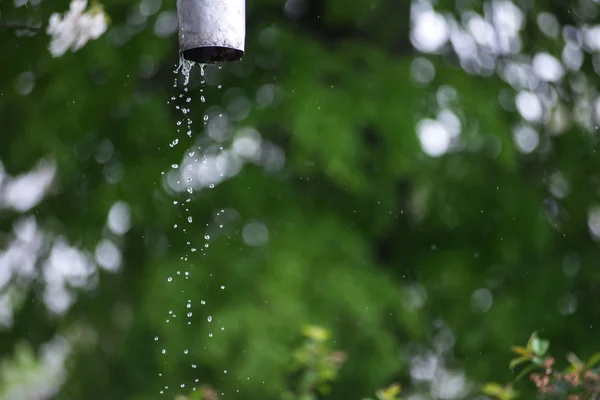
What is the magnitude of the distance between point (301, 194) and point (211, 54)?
113 inches

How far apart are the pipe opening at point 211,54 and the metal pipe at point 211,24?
0.05 metres

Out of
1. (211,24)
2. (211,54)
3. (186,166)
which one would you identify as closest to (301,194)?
(186,166)

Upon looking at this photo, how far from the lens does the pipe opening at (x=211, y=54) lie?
7.43 ft

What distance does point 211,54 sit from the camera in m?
2.29

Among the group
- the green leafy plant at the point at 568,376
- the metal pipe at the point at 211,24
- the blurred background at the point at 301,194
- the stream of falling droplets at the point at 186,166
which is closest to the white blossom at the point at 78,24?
the blurred background at the point at 301,194

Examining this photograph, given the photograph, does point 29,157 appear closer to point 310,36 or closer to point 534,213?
point 310,36

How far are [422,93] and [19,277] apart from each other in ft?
9.05

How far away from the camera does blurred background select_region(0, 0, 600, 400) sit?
4711mm

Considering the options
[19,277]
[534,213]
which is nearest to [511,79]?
[534,213]

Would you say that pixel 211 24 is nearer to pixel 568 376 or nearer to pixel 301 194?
pixel 568 376

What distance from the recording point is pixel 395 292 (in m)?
4.89

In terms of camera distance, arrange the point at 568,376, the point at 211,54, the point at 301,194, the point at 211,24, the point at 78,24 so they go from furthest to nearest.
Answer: the point at 301,194
the point at 78,24
the point at 568,376
the point at 211,54
the point at 211,24

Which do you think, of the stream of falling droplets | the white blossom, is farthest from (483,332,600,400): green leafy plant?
the stream of falling droplets

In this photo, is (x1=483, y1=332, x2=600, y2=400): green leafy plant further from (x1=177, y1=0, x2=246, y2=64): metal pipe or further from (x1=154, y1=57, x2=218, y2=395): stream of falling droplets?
(x1=154, y1=57, x2=218, y2=395): stream of falling droplets
